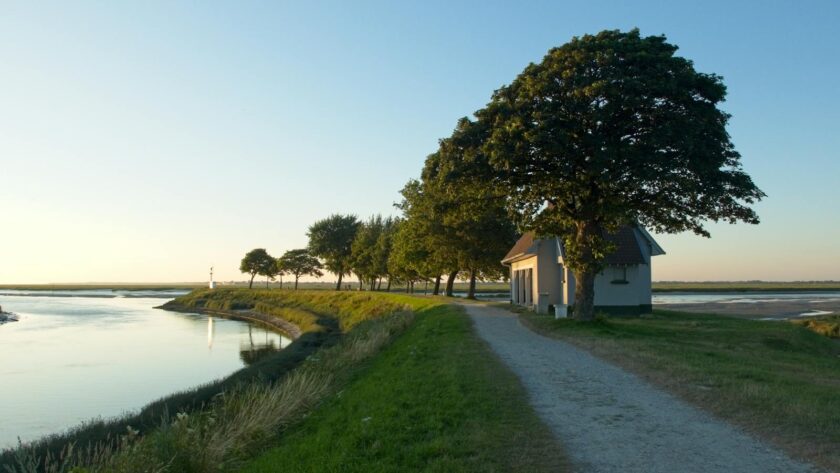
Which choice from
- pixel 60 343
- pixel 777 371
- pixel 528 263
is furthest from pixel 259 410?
pixel 60 343

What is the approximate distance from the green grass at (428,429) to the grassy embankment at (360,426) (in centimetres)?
2

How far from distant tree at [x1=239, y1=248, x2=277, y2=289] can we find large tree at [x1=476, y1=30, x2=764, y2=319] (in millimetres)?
92615

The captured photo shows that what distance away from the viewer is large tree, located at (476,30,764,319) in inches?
834

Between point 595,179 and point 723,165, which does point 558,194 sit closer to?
point 595,179

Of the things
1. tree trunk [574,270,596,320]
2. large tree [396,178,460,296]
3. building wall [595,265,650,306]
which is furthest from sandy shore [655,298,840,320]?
tree trunk [574,270,596,320]

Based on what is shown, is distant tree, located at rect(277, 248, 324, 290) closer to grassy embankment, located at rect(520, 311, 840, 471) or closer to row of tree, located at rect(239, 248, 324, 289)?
row of tree, located at rect(239, 248, 324, 289)

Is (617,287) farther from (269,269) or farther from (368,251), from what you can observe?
(269,269)

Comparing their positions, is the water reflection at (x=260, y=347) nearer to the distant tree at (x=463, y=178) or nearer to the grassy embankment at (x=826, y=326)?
the distant tree at (x=463, y=178)

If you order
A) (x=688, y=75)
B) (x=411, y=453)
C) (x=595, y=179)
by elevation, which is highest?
(x=688, y=75)

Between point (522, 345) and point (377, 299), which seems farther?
point (377, 299)

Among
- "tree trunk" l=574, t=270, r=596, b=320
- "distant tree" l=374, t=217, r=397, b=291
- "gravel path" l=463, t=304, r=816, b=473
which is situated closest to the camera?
"gravel path" l=463, t=304, r=816, b=473

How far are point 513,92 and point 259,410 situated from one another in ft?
53.3

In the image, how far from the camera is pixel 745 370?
13.2 meters

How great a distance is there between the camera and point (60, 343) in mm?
42219
